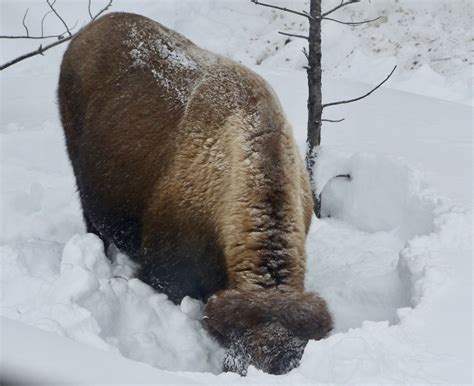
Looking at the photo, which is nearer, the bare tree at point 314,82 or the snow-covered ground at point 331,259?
the snow-covered ground at point 331,259

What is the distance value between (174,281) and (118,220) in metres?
0.81

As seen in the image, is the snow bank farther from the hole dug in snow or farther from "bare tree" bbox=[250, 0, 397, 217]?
"bare tree" bbox=[250, 0, 397, 217]

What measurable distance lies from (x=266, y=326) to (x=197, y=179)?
130 cm

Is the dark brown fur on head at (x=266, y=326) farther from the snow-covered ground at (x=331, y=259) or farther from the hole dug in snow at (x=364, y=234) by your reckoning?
the hole dug in snow at (x=364, y=234)

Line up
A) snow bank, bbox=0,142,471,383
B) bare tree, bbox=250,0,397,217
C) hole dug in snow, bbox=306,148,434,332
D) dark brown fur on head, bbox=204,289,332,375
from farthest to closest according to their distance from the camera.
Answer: bare tree, bbox=250,0,397,217 < hole dug in snow, bbox=306,148,434,332 < dark brown fur on head, bbox=204,289,332,375 < snow bank, bbox=0,142,471,383

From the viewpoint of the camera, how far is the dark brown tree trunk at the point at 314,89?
6215 millimetres

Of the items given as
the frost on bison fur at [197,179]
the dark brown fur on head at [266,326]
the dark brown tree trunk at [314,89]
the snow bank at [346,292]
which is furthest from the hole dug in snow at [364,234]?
the dark brown fur on head at [266,326]

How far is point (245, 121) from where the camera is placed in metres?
4.27

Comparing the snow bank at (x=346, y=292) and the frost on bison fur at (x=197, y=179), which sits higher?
the frost on bison fur at (x=197, y=179)

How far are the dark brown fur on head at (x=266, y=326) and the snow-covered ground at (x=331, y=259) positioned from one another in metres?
0.19

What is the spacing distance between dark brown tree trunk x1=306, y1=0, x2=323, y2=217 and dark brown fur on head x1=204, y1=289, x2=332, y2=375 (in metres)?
2.85

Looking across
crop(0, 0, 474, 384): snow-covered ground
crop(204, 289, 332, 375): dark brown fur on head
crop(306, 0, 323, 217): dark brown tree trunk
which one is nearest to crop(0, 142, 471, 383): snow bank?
crop(0, 0, 474, 384): snow-covered ground

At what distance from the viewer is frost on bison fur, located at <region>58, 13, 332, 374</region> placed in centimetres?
354

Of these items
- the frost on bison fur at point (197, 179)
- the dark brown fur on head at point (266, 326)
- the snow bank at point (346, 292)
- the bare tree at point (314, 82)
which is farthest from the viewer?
the bare tree at point (314, 82)
